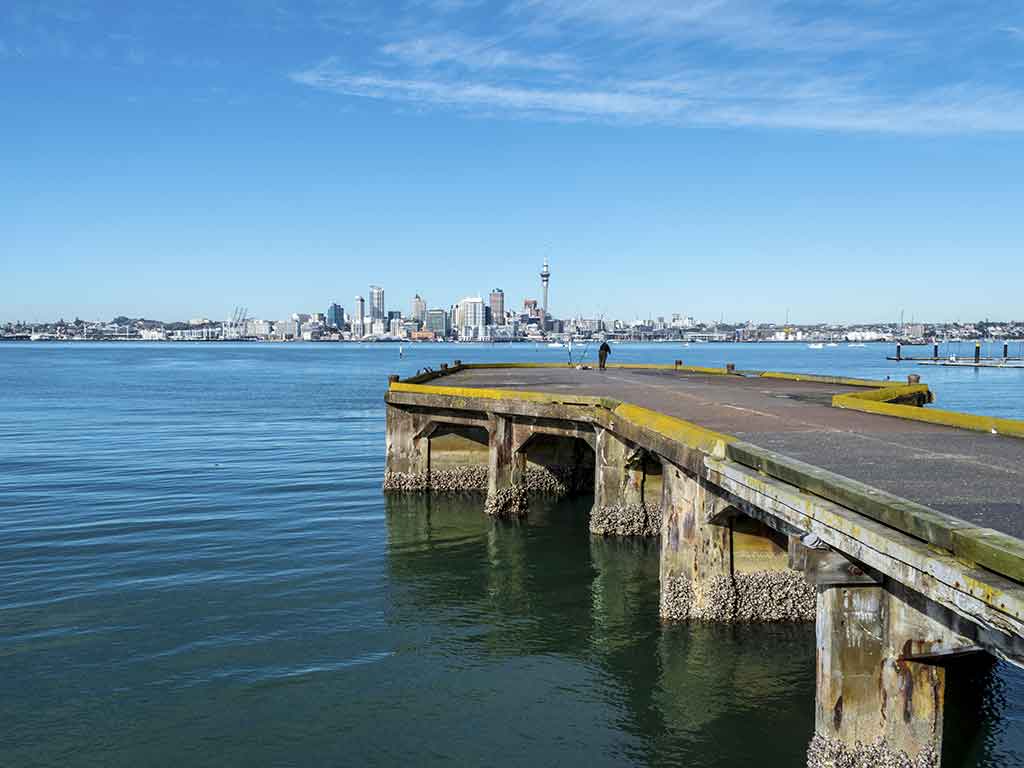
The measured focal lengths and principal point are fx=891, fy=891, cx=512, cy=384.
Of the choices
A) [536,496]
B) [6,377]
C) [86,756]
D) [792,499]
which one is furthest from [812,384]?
[6,377]

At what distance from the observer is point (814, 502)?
422 inches

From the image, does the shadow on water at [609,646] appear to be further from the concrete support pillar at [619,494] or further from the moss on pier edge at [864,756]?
the moss on pier edge at [864,756]

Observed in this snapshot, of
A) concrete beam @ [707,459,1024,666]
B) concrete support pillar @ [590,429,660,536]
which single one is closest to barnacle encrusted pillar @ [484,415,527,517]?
concrete support pillar @ [590,429,660,536]

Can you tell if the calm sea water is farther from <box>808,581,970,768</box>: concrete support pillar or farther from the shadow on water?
<box>808,581,970,768</box>: concrete support pillar

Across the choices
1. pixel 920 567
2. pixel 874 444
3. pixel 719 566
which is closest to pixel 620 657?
pixel 719 566

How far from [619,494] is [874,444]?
10.0m

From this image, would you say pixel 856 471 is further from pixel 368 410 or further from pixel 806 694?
pixel 368 410

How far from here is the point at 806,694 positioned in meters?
15.0

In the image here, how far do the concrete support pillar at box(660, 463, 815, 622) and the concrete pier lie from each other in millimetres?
40

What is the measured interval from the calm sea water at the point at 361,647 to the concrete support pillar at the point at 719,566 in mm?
476

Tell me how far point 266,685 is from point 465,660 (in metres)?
3.78

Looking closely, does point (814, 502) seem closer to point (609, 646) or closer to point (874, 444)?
point (874, 444)

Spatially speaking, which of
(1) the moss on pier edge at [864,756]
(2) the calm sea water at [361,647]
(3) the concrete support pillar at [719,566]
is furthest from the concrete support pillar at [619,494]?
(1) the moss on pier edge at [864,756]

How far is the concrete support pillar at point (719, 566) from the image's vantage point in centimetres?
1725
